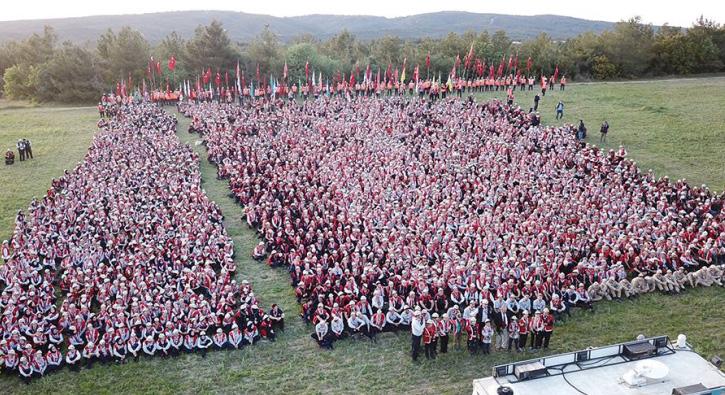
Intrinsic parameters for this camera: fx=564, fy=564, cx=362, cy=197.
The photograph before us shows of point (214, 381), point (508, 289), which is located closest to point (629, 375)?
point (508, 289)

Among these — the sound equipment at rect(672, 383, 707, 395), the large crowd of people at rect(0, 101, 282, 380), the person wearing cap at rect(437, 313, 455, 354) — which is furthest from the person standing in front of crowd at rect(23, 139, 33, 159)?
the sound equipment at rect(672, 383, 707, 395)

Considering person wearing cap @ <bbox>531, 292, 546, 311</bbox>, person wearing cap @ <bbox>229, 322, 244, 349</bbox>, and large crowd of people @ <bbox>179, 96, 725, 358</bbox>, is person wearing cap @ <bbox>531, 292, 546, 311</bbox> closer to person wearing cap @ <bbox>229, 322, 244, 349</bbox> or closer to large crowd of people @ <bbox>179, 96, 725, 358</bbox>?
large crowd of people @ <bbox>179, 96, 725, 358</bbox>

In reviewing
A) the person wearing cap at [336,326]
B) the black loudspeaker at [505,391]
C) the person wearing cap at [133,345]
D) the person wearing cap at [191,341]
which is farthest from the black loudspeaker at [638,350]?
the person wearing cap at [133,345]

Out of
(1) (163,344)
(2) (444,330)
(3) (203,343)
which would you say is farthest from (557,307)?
(1) (163,344)

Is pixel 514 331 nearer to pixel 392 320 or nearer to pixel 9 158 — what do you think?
pixel 392 320

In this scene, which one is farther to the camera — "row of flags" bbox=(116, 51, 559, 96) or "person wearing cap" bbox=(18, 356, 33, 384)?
"row of flags" bbox=(116, 51, 559, 96)
